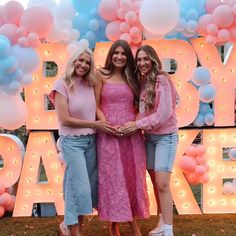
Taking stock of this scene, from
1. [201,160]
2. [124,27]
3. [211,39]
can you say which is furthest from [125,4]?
[201,160]

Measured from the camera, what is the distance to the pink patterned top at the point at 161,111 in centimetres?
365

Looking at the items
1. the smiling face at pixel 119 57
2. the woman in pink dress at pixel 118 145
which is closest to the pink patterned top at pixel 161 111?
the woman in pink dress at pixel 118 145

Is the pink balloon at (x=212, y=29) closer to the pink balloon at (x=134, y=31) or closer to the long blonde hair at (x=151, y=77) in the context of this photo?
the pink balloon at (x=134, y=31)

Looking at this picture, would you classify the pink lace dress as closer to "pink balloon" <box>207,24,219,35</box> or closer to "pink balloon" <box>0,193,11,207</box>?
"pink balloon" <box>207,24,219,35</box>

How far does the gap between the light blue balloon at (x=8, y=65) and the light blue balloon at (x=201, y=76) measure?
1.80 metres

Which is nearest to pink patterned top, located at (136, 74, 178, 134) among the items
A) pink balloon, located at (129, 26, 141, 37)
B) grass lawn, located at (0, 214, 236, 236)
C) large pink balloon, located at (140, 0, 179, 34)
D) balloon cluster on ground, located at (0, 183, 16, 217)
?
large pink balloon, located at (140, 0, 179, 34)

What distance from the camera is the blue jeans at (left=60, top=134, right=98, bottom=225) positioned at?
11.9 ft

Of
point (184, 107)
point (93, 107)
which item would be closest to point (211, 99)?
point (184, 107)

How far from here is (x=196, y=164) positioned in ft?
15.6

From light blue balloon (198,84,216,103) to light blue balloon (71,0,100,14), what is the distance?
1.41m

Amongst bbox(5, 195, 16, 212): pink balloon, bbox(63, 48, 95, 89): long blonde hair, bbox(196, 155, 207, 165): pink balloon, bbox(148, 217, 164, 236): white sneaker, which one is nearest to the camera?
bbox(63, 48, 95, 89): long blonde hair

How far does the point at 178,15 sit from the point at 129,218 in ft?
6.56

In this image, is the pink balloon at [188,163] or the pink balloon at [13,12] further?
the pink balloon at [188,163]

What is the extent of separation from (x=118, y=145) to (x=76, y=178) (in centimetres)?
44
